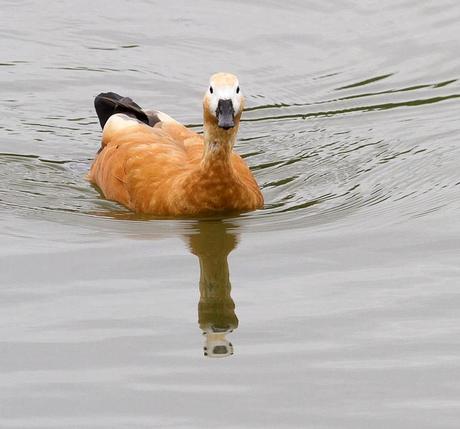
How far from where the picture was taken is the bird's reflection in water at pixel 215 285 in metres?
8.05

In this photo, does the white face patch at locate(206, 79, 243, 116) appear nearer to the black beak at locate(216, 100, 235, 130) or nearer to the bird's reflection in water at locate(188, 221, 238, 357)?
the black beak at locate(216, 100, 235, 130)

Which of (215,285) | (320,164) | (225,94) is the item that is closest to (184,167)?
(225,94)

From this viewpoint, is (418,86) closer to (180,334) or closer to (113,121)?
(113,121)

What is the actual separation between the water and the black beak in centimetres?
86

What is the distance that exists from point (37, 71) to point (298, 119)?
121 inches

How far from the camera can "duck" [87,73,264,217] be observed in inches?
408

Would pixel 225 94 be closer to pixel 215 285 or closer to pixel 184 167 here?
pixel 184 167

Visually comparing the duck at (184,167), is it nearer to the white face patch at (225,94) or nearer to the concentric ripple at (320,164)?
the white face patch at (225,94)

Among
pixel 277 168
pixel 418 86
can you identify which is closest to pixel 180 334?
pixel 277 168

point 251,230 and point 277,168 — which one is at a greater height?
point 277,168

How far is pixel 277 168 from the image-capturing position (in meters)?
12.4

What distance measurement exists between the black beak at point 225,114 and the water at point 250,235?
86cm

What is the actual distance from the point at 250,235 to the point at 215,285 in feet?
3.96

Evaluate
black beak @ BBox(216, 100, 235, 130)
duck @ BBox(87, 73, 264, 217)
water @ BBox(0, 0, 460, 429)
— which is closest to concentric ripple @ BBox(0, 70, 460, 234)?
water @ BBox(0, 0, 460, 429)
